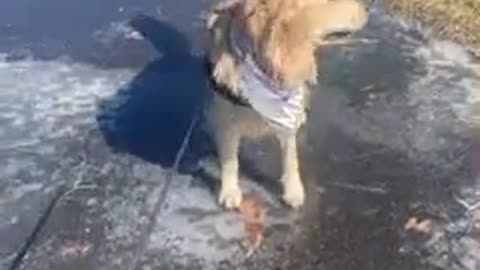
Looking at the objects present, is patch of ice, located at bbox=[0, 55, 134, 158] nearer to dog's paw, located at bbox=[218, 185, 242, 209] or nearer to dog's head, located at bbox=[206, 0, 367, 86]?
dog's paw, located at bbox=[218, 185, 242, 209]

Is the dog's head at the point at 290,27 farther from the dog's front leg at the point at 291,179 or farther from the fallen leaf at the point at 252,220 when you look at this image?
the fallen leaf at the point at 252,220

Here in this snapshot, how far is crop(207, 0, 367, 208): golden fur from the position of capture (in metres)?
3.36

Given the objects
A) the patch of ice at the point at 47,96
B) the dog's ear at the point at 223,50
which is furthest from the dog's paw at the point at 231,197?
the patch of ice at the point at 47,96

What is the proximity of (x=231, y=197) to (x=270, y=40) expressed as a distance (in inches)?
35.2

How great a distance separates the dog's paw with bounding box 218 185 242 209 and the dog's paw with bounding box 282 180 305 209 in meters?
0.20

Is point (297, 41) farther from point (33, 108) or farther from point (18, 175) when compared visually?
point (33, 108)

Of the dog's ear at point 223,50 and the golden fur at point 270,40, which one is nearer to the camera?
the golden fur at point 270,40

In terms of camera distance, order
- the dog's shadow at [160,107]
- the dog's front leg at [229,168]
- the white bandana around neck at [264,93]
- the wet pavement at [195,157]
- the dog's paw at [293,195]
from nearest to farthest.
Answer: the white bandana around neck at [264,93], the wet pavement at [195,157], the dog's front leg at [229,168], the dog's paw at [293,195], the dog's shadow at [160,107]

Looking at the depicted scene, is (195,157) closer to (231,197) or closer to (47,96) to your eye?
(231,197)

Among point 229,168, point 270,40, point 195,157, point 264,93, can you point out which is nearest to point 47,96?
point 195,157

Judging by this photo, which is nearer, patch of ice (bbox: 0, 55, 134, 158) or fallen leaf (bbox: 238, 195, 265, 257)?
fallen leaf (bbox: 238, 195, 265, 257)

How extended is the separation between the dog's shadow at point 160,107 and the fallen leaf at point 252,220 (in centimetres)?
43

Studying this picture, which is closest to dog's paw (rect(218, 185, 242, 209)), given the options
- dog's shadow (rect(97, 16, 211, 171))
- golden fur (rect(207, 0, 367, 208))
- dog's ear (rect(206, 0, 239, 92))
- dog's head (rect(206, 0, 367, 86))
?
golden fur (rect(207, 0, 367, 208))

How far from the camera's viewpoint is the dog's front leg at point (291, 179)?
3982 millimetres
